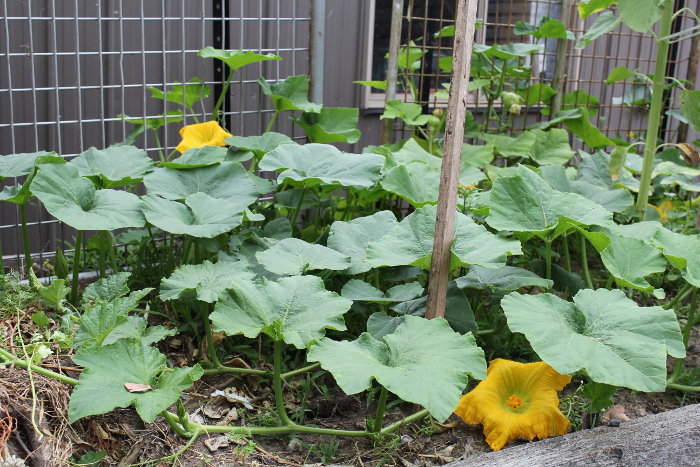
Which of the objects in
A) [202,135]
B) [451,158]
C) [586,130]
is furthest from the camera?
[586,130]

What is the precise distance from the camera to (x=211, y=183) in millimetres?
2438

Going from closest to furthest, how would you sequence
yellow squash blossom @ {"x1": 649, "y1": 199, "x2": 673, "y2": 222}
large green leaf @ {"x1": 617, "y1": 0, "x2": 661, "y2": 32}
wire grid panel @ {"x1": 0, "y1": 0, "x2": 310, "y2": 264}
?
large green leaf @ {"x1": 617, "y1": 0, "x2": 661, "y2": 32}
yellow squash blossom @ {"x1": 649, "y1": 199, "x2": 673, "y2": 222}
wire grid panel @ {"x1": 0, "y1": 0, "x2": 310, "y2": 264}

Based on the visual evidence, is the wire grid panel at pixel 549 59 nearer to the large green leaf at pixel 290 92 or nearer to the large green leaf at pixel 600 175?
the large green leaf at pixel 600 175

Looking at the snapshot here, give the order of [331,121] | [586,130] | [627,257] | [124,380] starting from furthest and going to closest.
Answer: [586,130], [331,121], [627,257], [124,380]

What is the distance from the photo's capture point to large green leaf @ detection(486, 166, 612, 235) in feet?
6.98

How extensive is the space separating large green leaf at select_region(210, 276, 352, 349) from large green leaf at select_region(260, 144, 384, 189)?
57cm

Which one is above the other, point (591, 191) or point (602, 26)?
point (602, 26)

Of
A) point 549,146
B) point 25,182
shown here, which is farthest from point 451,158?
point 549,146

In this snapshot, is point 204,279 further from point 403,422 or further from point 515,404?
point 515,404

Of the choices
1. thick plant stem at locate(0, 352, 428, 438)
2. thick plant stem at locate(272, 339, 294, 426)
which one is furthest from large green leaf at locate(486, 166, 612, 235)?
thick plant stem at locate(272, 339, 294, 426)

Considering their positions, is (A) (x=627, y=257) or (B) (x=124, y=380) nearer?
(B) (x=124, y=380)

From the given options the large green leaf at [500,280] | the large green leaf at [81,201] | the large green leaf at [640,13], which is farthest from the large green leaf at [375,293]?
the large green leaf at [640,13]

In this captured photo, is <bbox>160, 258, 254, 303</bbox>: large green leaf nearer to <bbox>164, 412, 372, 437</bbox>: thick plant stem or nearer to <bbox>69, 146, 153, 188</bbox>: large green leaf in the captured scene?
<bbox>164, 412, 372, 437</bbox>: thick plant stem

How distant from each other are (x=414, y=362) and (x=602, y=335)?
0.48 m
